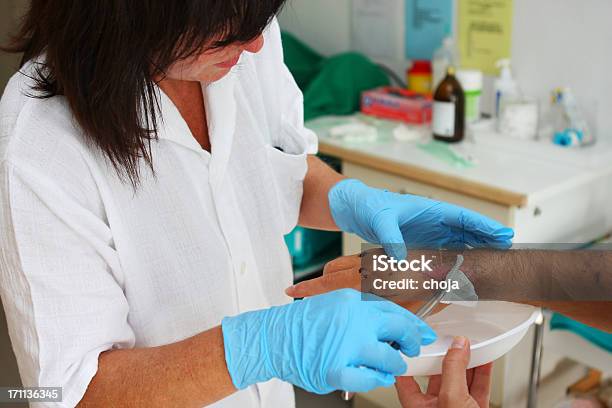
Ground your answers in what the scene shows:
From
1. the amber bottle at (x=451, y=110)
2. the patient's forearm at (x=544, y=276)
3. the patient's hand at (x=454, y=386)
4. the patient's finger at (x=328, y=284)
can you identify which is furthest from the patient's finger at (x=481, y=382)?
the amber bottle at (x=451, y=110)

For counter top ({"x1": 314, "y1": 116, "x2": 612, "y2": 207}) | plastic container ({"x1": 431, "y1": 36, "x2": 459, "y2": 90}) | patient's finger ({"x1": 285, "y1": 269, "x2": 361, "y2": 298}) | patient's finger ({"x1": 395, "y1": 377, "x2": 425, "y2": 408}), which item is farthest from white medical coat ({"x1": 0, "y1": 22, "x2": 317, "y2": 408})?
plastic container ({"x1": 431, "y1": 36, "x2": 459, "y2": 90})

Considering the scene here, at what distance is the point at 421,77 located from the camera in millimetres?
2488

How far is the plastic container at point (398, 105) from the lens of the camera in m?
2.34

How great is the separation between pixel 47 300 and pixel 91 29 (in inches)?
13.3

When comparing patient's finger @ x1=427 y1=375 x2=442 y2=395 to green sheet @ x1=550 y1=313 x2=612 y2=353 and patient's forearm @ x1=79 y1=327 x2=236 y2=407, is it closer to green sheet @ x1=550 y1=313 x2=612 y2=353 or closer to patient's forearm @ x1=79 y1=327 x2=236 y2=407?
patient's forearm @ x1=79 y1=327 x2=236 y2=407

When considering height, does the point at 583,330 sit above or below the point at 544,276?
below

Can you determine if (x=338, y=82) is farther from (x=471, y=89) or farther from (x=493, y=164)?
(x=493, y=164)

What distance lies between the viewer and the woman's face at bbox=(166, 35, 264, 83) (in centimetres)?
90

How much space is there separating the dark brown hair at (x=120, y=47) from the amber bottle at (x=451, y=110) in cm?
135

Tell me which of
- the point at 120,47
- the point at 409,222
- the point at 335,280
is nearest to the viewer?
the point at 120,47

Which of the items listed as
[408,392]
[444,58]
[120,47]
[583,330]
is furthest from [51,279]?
[444,58]

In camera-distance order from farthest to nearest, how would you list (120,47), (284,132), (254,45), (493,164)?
(493,164) → (284,132) → (254,45) → (120,47)

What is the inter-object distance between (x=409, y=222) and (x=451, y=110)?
105cm

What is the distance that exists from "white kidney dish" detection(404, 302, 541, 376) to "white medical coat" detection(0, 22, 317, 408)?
32cm
